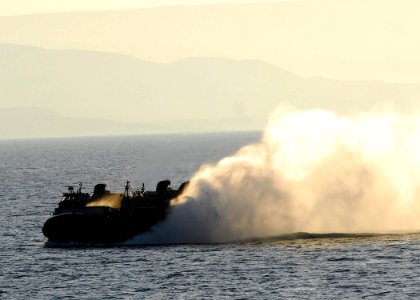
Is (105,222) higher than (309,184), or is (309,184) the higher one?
(309,184)

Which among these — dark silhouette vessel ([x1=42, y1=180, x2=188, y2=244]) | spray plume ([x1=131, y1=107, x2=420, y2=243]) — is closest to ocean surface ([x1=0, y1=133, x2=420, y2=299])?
dark silhouette vessel ([x1=42, y1=180, x2=188, y2=244])

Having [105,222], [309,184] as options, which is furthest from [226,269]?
[309,184]

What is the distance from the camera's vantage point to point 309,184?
12019 cm

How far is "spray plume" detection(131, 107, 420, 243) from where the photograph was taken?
4486 inches

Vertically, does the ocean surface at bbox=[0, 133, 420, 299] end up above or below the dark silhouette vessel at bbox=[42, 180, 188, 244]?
below

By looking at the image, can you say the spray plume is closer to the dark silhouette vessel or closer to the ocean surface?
the dark silhouette vessel

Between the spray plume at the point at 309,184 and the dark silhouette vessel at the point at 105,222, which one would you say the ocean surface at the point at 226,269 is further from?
the spray plume at the point at 309,184

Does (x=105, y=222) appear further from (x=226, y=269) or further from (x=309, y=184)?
(x=309, y=184)

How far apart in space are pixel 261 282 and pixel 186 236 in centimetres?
2218

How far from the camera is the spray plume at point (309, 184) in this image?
113938mm

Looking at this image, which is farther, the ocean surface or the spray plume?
the spray plume

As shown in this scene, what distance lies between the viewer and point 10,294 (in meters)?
91.5

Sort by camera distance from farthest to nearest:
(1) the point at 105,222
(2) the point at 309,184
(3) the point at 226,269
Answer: (2) the point at 309,184
(1) the point at 105,222
(3) the point at 226,269

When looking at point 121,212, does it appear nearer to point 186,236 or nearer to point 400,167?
point 186,236
